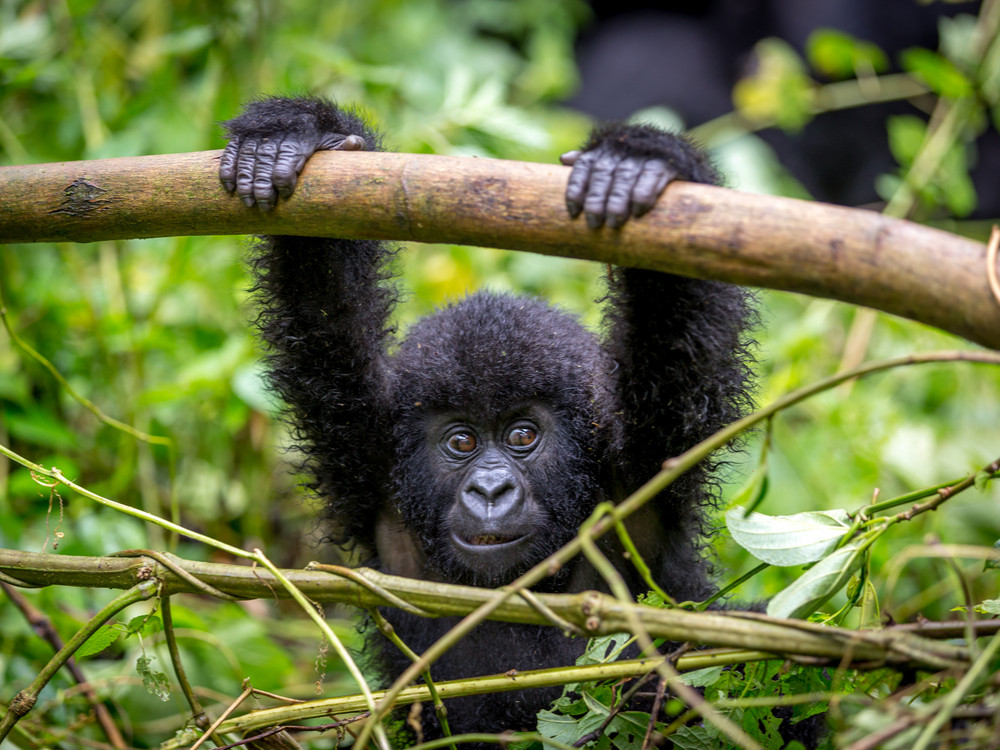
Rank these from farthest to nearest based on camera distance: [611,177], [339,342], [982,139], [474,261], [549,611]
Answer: [982,139]
[474,261]
[339,342]
[611,177]
[549,611]

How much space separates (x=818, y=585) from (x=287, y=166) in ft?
5.05

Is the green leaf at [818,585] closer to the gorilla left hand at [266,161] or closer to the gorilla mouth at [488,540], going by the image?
the gorilla mouth at [488,540]

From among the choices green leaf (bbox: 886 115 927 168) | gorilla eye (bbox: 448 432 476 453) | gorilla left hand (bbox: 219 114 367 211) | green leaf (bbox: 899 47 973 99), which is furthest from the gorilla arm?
green leaf (bbox: 886 115 927 168)

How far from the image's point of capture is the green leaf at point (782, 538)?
192 cm

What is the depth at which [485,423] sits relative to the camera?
9.51 ft

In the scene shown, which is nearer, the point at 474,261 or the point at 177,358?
the point at 177,358

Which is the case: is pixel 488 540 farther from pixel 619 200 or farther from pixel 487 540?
pixel 619 200

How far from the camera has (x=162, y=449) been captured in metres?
4.64

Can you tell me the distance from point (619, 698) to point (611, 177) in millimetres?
1274

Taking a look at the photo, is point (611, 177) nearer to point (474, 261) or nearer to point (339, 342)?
point (339, 342)

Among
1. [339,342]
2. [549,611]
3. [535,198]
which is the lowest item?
[549,611]

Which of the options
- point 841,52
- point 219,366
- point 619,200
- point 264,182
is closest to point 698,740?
point 619,200

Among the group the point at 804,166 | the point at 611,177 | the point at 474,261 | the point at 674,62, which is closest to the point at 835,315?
the point at 474,261

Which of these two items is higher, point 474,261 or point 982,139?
point 982,139
